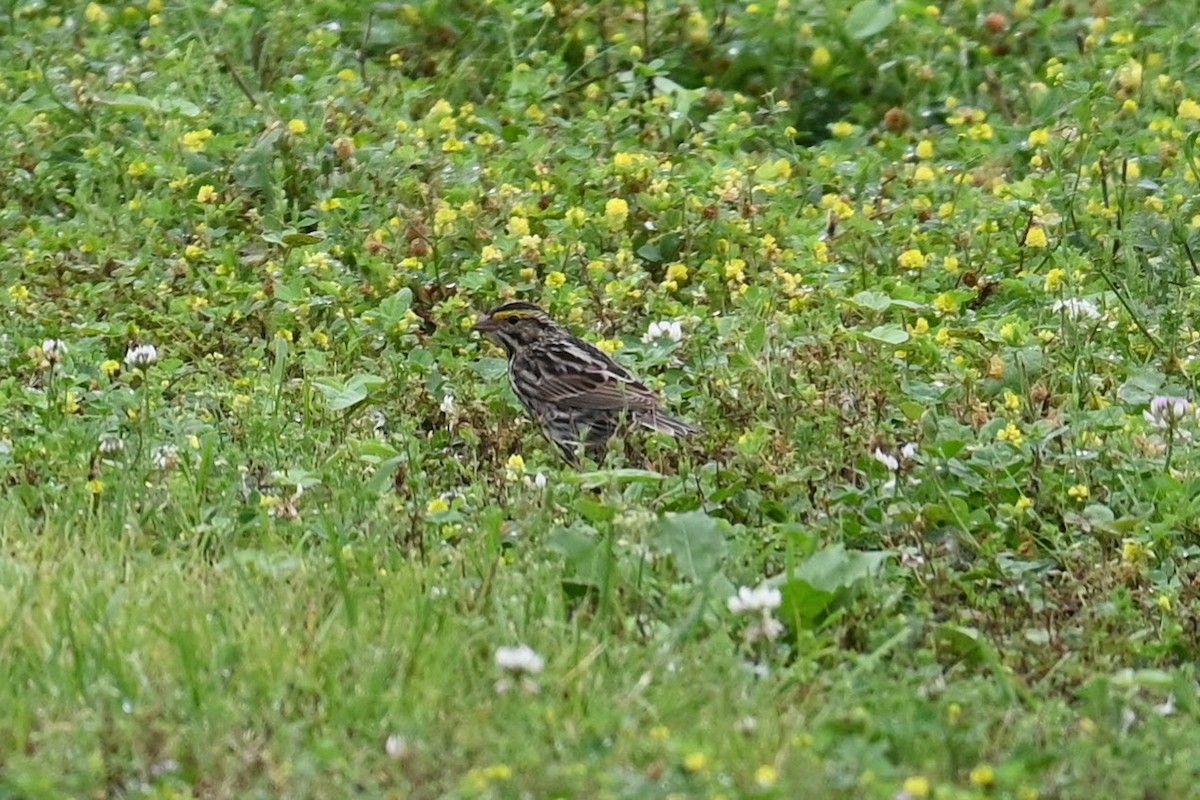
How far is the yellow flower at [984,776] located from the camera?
4.50 meters

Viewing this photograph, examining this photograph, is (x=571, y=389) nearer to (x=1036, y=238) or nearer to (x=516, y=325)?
(x=516, y=325)

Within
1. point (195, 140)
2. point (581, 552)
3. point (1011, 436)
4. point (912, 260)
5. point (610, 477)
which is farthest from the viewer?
point (195, 140)

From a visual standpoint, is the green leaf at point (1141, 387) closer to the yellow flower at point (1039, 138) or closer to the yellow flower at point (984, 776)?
the yellow flower at point (1039, 138)

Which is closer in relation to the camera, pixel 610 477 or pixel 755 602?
pixel 755 602

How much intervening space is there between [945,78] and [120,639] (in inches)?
258

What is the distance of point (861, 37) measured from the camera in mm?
10844

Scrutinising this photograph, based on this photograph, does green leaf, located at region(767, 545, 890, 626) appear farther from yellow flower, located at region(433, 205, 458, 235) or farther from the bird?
yellow flower, located at region(433, 205, 458, 235)

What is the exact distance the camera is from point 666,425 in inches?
273

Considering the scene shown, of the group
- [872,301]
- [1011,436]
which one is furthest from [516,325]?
[1011,436]

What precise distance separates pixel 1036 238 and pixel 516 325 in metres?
2.11

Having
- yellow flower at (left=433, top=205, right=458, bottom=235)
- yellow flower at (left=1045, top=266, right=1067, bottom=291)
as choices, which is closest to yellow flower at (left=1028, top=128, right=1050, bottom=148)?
yellow flower at (left=1045, top=266, right=1067, bottom=291)

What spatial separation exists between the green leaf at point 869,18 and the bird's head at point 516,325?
345cm

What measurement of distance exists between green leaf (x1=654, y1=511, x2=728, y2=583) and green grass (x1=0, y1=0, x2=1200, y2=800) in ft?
0.04

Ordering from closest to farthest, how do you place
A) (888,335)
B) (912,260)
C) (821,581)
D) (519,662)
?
(519,662) < (821,581) < (888,335) < (912,260)
